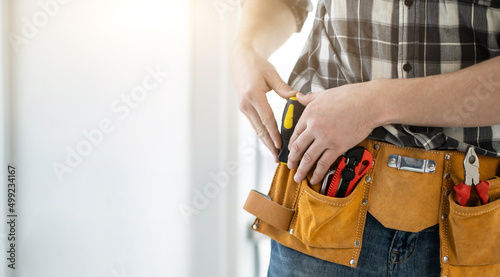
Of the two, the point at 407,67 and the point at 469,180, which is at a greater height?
the point at 407,67

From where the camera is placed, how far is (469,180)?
→ 652mm

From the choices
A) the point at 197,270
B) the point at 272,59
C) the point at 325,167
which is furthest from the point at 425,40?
the point at 197,270

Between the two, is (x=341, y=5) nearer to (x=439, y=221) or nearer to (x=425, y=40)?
(x=425, y=40)

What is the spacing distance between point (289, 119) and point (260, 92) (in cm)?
8

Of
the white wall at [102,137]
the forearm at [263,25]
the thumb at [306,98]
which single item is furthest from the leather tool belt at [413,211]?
the white wall at [102,137]

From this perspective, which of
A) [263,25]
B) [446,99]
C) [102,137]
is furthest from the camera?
[102,137]

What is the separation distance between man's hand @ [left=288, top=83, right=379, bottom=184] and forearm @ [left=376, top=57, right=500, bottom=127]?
0.07 ft

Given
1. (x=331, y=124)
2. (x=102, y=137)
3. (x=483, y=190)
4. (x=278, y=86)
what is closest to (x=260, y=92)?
(x=278, y=86)

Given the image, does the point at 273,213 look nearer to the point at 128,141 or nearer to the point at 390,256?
the point at 390,256

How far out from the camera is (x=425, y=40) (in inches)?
26.8

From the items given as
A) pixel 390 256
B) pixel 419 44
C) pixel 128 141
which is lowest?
pixel 390 256

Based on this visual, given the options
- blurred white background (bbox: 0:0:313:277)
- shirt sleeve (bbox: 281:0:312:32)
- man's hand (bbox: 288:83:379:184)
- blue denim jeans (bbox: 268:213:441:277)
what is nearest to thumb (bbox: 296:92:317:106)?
man's hand (bbox: 288:83:379:184)

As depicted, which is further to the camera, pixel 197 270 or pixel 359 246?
pixel 197 270

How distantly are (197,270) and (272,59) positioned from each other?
0.82 meters
